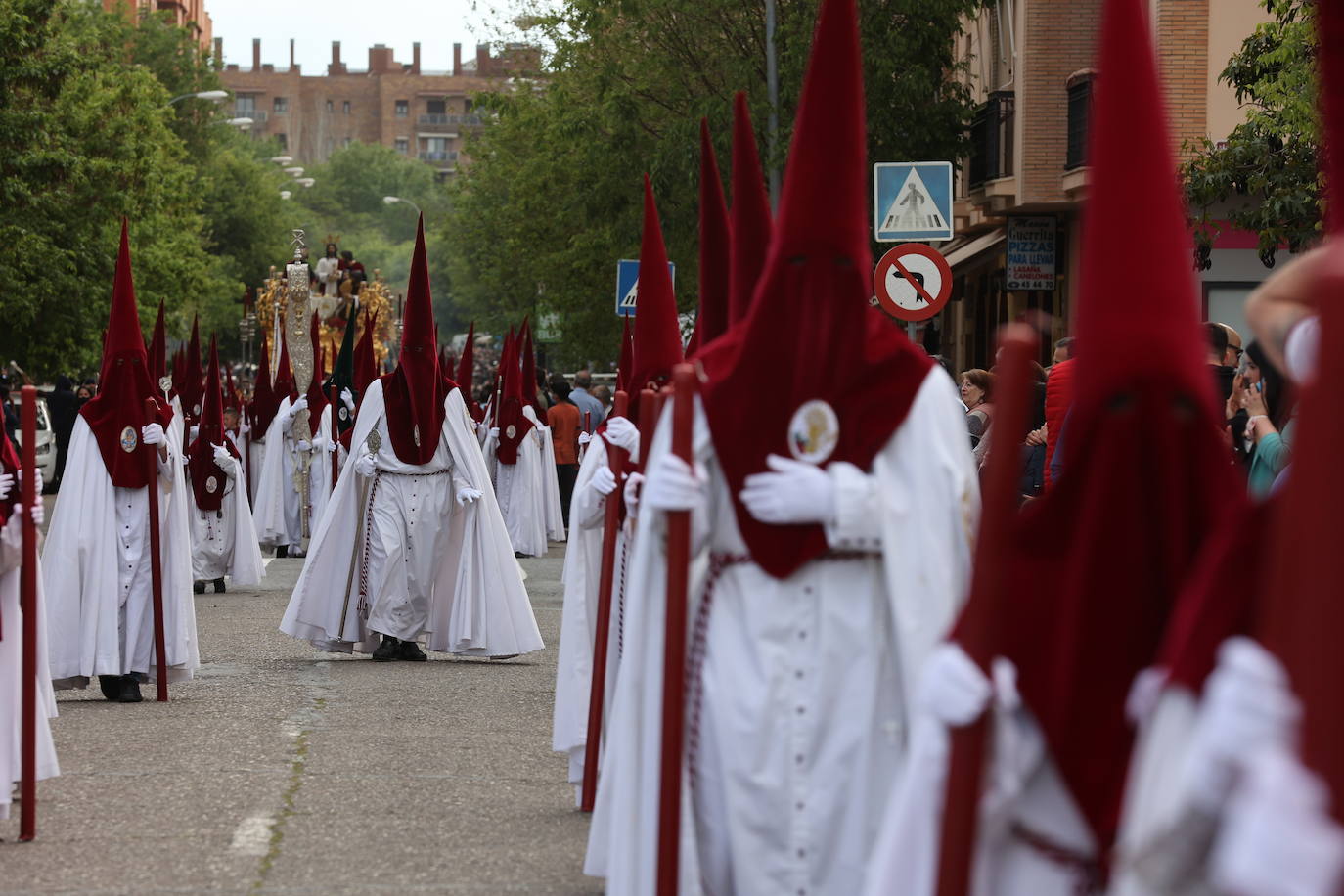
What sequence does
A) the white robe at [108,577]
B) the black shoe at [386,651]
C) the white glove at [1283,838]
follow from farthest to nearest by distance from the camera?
the black shoe at [386,651], the white robe at [108,577], the white glove at [1283,838]

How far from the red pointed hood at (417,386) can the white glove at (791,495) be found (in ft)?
26.8

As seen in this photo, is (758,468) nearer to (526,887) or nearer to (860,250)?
(860,250)

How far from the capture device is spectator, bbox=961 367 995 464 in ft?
39.7

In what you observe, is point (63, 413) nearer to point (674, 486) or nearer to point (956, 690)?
point (674, 486)

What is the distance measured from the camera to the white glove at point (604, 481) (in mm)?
8617

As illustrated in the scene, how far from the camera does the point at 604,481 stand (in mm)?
8664

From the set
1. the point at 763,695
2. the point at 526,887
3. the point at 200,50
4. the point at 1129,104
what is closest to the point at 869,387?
the point at 763,695

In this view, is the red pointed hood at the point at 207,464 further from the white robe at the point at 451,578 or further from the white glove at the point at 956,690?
the white glove at the point at 956,690

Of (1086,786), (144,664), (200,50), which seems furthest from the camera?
(200,50)

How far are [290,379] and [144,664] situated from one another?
521 inches

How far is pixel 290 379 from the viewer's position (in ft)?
80.7

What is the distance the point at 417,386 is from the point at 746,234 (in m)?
7.09

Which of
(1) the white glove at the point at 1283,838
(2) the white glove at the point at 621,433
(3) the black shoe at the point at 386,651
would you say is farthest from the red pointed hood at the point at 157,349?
(1) the white glove at the point at 1283,838

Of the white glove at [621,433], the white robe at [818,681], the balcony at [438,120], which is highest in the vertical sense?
the balcony at [438,120]
